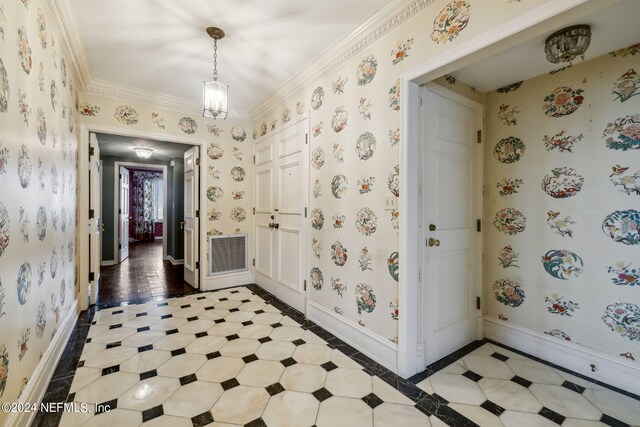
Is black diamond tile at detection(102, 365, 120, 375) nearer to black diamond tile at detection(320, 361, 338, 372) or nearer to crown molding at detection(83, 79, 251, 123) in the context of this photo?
black diamond tile at detection(320, 361, 338, 372)

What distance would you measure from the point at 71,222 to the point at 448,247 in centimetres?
343

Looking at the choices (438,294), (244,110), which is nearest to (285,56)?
(244,110)

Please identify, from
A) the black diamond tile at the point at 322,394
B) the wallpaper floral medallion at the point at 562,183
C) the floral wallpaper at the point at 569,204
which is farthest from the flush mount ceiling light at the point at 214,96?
the wallpaper floral medallion at the point at 562,183

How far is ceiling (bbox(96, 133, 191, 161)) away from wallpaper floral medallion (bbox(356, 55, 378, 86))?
9.65 ft

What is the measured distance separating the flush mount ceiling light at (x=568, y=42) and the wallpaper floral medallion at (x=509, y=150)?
0.74 metres

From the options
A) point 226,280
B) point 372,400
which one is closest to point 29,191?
point 372,400

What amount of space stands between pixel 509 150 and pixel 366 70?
1.41 metres

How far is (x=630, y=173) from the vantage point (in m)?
1.81

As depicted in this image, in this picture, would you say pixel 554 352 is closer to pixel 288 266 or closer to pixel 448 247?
pixel 448 247

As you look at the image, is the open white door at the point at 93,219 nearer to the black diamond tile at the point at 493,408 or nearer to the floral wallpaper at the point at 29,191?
the floral wallpaper at the point at 29,191

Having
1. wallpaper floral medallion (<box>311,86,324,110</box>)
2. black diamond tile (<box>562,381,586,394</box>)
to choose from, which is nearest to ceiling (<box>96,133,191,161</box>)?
wallpaper floral medallion (<box>311,86,324,110</box>)

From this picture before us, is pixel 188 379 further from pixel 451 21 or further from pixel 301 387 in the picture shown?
pixel 451 21

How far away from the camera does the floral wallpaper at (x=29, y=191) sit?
4.06 feet

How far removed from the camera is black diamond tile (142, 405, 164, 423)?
1.52 metres
